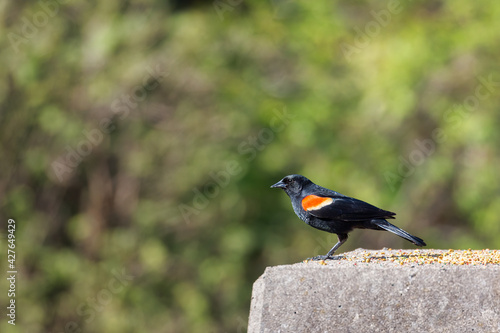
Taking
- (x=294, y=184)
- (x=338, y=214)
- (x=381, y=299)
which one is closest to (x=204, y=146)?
(x=294, y=184)

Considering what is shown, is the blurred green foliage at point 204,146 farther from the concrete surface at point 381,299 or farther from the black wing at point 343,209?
the concrete surface at point 381,299

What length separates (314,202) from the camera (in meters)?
4.14

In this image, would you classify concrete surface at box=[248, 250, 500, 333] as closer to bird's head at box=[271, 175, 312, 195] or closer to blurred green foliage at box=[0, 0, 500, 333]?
bird's head at box=[271, 175, 312, 195]

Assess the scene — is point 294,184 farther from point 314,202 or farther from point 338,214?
point 338,214

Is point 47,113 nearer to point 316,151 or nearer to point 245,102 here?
point 245,102

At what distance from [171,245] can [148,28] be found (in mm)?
3273

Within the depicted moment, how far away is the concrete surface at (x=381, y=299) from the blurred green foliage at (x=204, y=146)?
7063mm

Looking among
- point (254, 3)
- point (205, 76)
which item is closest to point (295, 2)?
point (254, 3)

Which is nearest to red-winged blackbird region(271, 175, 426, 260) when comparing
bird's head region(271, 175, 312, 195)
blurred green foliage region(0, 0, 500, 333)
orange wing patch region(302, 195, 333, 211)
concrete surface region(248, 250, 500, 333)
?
orange wing patch region(302, 195, 333, 211)

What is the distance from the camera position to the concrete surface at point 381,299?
3.18 m

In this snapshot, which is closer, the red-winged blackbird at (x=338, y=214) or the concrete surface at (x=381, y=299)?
the concrete surface at (x=381, y=299)

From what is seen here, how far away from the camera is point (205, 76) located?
441 inches

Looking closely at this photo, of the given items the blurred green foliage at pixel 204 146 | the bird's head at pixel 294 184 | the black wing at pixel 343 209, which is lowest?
the blurred green foliage at pixel 204 146

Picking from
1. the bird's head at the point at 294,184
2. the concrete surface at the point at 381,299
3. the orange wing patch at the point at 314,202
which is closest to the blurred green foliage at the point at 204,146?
the bird's head at the point at 294,184
